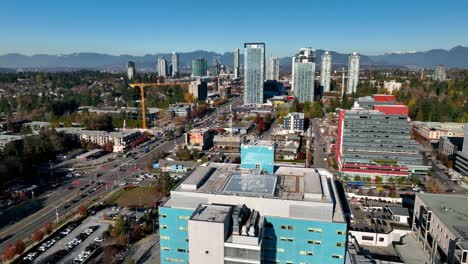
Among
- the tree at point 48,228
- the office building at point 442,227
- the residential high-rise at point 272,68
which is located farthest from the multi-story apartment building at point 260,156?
the residential high-rise at point 272,68

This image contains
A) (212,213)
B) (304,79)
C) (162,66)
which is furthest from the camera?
(162,66)

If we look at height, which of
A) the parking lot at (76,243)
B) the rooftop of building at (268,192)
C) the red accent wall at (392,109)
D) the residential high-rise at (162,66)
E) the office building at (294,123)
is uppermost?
the residential high-rise at (162,66)

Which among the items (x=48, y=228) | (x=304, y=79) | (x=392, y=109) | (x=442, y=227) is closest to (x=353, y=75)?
(x=304, y=79)

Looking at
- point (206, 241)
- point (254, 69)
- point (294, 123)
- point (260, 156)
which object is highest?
point (254, 69)

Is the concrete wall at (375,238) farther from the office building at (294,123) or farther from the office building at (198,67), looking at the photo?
the office building at (198,67)

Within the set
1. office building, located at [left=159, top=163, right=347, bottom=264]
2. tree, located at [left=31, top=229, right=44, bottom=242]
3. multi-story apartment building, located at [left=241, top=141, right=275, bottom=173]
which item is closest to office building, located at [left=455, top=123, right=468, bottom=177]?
office building, located at [left=159, top=163, right=347, bottom=264]

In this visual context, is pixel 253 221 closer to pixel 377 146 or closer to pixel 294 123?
pixel 377 146
